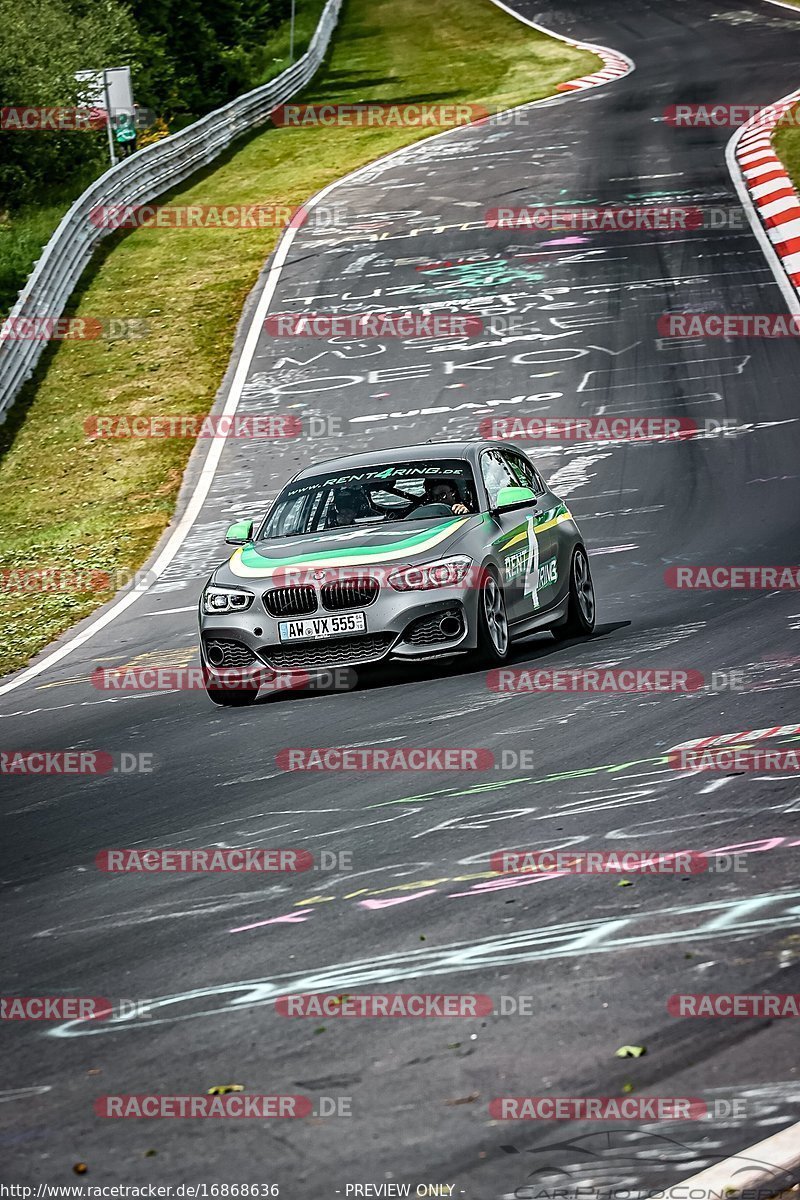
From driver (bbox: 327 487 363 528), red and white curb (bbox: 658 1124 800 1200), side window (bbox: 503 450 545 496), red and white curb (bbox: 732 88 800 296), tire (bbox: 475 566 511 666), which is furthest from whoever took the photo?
red and white curb (bbox: 732 88 800 296)

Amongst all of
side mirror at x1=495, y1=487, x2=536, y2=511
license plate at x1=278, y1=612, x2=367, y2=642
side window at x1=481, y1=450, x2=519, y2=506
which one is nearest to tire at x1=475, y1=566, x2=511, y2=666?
side mirror at x1=495, y1=487, x2=536, y2=511

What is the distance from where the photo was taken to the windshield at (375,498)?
37.4ft

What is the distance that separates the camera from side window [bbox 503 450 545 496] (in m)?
12.5

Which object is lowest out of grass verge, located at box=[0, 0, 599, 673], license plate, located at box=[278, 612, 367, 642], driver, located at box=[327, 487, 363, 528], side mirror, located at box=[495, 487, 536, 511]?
grass verge, located at box=[0, 0, 599, 673]

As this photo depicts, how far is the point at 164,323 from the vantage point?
28984 millimetres

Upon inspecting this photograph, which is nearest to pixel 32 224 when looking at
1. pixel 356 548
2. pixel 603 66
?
pixel 603 66

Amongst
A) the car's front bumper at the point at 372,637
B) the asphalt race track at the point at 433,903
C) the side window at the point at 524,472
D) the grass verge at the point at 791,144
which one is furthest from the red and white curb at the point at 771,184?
the car's front bumper at the point at 372,637

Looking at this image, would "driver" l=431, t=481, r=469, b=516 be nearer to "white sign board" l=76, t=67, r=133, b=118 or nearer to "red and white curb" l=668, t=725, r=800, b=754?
"red and white curb" l=668, t=725, r=800, b=754

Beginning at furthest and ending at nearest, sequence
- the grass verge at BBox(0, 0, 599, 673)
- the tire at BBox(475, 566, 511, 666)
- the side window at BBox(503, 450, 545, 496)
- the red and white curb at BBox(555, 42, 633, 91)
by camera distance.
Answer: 1. the red and white curb at BBox(555, 42, 633, 91)
2. the grass verge at BBox(0, 0, 599, 673)
3. the side window at BBox(503, 450, 545, 496)
4. the tire at BBox(475, 566, 511, 666)

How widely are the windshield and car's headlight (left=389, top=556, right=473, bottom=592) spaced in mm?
912

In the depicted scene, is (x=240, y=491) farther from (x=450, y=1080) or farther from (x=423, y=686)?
(x=450, y=1080)

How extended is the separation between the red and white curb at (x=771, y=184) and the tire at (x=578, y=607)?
45.1ft

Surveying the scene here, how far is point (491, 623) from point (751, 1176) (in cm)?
713

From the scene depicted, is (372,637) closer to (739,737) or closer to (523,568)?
(523,568)
